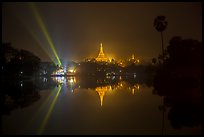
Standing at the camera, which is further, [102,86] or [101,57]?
[101,57]

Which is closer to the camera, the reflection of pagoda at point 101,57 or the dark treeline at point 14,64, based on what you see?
the dark treeline at point 14,64

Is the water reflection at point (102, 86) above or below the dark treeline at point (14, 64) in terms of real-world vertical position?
below

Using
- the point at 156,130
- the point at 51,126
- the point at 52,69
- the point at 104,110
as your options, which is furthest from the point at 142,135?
the point at 52,69

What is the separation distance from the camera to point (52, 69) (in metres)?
144

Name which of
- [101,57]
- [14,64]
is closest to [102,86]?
[14,64]

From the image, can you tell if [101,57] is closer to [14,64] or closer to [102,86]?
[14,64]

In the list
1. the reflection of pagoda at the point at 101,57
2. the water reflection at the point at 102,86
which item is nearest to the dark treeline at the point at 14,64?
the water reflection at the point at 102,86

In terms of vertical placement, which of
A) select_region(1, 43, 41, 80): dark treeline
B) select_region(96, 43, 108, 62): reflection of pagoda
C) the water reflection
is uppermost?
select_region(96, 43, 108, 62): reflection of pagoda

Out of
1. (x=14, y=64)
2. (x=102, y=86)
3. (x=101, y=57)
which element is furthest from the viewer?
(x=101, y=57)

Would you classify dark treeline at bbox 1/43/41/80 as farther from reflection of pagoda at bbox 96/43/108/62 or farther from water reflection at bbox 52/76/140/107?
reflection of pagoda at bbox 96/43/108/62

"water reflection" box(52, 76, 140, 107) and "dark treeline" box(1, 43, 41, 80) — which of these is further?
"dark treeline" box(1, 43, 41, 80)

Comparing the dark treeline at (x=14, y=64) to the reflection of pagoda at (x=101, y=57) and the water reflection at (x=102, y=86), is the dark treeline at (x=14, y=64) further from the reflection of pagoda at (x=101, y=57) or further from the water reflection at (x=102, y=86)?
the reflection of pagoda at (x=101, y=57)

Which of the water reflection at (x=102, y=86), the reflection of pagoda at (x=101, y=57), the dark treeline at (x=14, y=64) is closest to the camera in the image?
the water reflection at (x=102, y=86)

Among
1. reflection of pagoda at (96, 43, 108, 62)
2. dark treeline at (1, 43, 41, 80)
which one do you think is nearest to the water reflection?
dark treeline at (1, 43, 41, 80)
